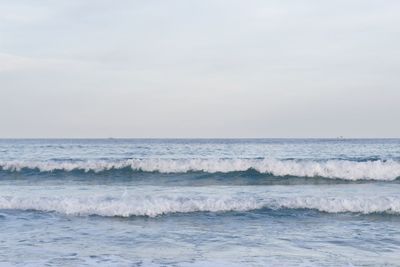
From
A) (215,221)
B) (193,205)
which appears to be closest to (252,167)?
(193,205)

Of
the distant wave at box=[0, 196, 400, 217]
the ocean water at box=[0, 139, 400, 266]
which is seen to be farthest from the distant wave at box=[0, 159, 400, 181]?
the distant wave at box=[0, 196, 400, 217]

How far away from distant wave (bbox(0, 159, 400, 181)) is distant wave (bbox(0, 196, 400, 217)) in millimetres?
8871

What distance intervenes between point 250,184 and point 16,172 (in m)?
12.8

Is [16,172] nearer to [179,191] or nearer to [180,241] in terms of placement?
[179,191]

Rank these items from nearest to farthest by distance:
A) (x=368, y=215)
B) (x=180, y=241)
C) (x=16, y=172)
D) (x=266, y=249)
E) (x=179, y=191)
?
(x=266, y=249) < (x=180, y=241) < (x=368, y=215) < (x=179, y=191) < (x=16, y=172)

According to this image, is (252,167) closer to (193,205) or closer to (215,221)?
(193,205)

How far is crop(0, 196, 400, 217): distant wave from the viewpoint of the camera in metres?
14.0

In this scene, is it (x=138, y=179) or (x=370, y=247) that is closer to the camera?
(x=370, y=247)

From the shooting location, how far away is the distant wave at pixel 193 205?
1398 centimetres

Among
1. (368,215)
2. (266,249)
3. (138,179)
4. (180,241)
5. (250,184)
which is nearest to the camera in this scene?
Result: (266,249)

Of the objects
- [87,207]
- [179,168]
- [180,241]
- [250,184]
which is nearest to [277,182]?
[250,184]

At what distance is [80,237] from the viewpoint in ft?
36.0

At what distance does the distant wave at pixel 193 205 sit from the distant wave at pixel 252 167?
8.87 metres

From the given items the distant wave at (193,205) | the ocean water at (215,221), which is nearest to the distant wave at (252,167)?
the ocean water at (215,221)
